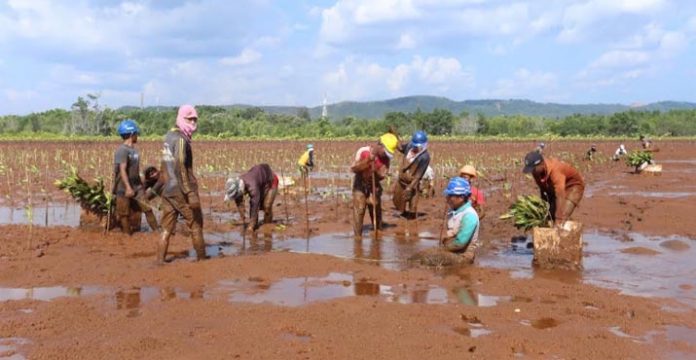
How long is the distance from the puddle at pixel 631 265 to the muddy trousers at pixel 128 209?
4988 millimetres

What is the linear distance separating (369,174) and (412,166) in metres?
1.23

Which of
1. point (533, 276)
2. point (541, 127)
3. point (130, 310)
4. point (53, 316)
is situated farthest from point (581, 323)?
point (541, 127)

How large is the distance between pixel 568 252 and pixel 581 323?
2372 mm

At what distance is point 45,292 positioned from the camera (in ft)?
21.5

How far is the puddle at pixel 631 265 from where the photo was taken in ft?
22.6

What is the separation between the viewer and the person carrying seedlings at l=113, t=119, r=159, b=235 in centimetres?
895

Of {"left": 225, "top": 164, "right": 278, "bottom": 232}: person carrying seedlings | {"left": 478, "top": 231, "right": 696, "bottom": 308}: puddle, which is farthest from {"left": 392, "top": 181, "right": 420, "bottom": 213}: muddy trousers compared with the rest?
{"left": 478, "top": 231, "right": 696, "bottom": 308}: puddle

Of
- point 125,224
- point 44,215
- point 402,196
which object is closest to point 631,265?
point 402,196

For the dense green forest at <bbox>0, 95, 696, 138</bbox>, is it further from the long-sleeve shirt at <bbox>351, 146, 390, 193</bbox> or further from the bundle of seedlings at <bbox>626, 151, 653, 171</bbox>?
the long-sleeve shirt at <bbox>351, 146, 390, 193</bbox>

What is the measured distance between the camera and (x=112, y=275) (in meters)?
7.19

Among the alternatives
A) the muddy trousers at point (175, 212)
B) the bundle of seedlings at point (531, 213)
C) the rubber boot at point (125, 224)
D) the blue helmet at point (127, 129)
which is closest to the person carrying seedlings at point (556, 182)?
the bundle of seedlings at point (531, 213)

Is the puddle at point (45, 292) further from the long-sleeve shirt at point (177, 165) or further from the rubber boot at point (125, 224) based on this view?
the rubber boot at point (125, 224)

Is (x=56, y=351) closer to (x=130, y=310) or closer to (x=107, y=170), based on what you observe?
(x=130, y=310)

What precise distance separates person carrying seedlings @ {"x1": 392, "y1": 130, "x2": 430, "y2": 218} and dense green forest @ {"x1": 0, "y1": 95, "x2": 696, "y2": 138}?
44.6 m
